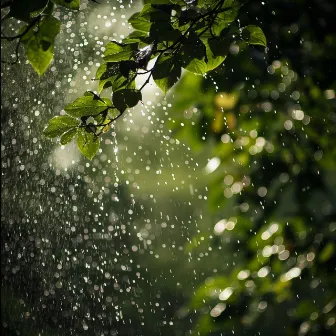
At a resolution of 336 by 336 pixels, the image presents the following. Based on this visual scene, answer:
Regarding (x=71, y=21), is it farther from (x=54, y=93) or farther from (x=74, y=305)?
(x=74, y=305)

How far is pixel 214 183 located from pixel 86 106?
1.82 feet

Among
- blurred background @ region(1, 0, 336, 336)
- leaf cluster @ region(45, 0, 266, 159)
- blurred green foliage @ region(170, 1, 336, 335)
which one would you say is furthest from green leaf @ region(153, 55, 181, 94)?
blurred green foliage @ region(170, 1, 336, 335)

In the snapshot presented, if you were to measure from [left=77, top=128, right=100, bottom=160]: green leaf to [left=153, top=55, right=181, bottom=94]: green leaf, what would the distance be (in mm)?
88

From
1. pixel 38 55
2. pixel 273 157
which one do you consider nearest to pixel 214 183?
pixel 273 157

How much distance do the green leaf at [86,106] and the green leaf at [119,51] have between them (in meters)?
0.04

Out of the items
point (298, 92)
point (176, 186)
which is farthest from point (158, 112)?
point (176, 186)

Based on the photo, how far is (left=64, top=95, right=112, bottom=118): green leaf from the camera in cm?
49

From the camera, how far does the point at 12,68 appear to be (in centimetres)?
122

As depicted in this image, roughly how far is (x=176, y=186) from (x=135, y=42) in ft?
10.6

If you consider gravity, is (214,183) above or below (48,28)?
below

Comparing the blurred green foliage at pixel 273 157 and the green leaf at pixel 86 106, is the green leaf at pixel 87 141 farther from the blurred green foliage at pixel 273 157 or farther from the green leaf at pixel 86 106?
the blurred green foliage at pixel 273 157

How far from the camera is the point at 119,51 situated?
0.50 m

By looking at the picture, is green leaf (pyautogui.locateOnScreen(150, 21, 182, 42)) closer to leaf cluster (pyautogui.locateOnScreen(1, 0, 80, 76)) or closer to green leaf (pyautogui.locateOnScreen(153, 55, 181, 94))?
green leaf (pyautogui.locateOnScreen(153, 55, 181, 94))

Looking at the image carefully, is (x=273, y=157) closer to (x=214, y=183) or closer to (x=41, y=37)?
(x=214, y=183)
